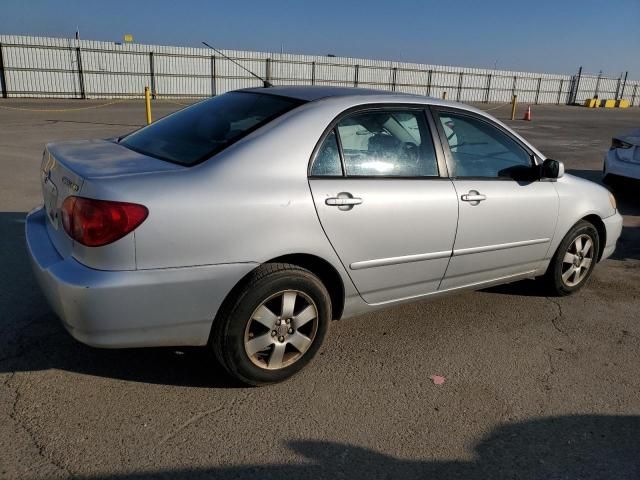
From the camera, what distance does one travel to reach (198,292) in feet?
8.73

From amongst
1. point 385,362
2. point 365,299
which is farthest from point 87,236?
point 385,362

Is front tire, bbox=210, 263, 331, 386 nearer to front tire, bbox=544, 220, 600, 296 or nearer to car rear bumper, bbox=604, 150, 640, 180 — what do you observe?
front tire, bbox=544, 220, 600, 296

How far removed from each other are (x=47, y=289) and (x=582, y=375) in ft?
10.1

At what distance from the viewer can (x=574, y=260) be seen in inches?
179

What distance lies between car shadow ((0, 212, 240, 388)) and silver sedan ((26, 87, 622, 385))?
0.34 meters

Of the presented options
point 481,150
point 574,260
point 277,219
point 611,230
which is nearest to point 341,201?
point 277,219

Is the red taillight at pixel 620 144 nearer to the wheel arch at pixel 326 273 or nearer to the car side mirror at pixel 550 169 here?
the car side mirror at pixel 550 169

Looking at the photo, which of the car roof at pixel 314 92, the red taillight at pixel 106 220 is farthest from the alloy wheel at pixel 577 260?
the red taillight at pixel 106 220

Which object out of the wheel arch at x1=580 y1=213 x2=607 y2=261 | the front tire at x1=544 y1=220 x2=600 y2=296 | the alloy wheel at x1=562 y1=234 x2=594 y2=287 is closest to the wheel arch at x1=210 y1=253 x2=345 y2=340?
the front tire at x1=544 y1=220 x2=600 y2=296

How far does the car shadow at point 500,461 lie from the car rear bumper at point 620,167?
6.47m

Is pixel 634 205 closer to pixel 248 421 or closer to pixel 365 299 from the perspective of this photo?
pixel 365 299

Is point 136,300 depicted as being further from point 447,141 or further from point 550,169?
point 550,169

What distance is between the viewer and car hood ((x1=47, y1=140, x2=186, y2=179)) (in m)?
2.72

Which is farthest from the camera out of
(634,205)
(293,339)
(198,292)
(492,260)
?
(634,205)
